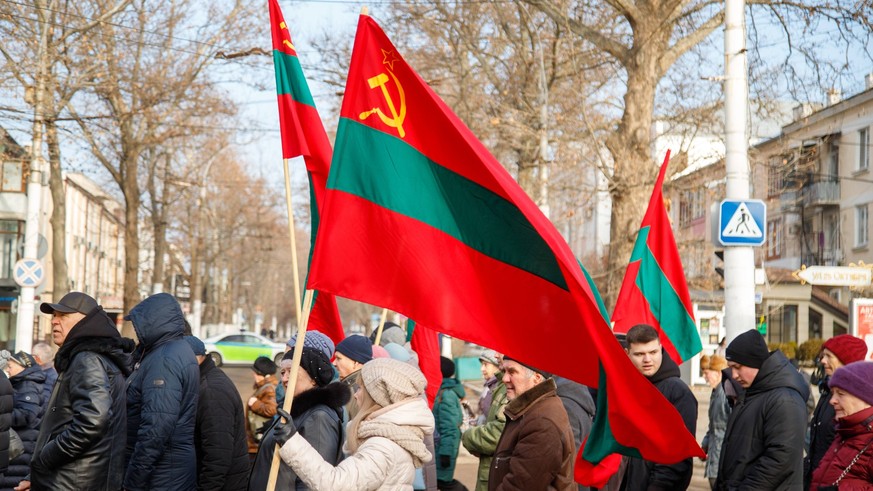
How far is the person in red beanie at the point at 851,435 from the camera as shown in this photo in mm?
5281

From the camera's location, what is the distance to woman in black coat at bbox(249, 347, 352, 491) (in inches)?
208

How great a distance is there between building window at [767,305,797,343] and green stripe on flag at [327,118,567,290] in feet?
160

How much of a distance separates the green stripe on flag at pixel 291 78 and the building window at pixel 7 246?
166ft

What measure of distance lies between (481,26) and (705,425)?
39.3ft

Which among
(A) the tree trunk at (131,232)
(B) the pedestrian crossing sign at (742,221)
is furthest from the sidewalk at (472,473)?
(A) the tree trunk at (131,232)

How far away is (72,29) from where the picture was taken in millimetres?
22656

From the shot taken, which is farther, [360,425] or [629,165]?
[629,165]

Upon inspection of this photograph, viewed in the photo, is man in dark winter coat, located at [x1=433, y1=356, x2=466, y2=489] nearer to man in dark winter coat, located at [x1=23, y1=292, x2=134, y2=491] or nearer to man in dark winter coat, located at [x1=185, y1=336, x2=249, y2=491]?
man in dark winter coat, located at [x1=185, y1=336, x2=249, y2=491]

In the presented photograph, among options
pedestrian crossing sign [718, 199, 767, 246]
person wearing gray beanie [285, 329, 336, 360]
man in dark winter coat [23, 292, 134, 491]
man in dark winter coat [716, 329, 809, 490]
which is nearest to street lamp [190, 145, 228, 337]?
pedestrian crossing sign [718, 199, 767, 246]

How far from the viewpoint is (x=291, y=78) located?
6789 millimetres

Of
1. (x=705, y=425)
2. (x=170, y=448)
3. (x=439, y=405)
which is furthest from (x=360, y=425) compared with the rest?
(x=705, y=425)

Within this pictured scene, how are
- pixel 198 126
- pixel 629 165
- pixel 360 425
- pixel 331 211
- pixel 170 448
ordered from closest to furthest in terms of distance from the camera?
1. pixel 360 425
2. pixel 331 211
3. pixel 170 448
4. pixel 629 165
5. pixel 198 126

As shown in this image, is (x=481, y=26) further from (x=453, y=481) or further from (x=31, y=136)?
(x=453, y=481)

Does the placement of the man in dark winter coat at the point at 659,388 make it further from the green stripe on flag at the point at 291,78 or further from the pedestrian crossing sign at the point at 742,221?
the pedestrian crossing sign at the point at 742,221
